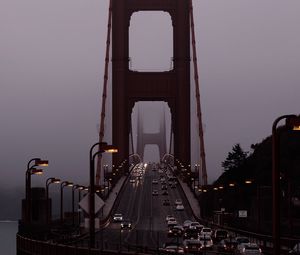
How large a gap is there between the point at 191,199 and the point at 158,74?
23.5 meters

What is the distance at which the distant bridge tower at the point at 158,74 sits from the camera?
12519cm

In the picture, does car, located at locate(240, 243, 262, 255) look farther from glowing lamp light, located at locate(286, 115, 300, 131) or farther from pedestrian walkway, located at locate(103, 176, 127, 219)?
pedestrian walkway, located at locate(103, 176, 127, 219)

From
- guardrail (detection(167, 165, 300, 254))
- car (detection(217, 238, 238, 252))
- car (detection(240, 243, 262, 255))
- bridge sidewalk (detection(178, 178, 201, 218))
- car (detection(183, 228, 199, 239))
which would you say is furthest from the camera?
bridge sidewalk (detection(178, 178, 201, 218))

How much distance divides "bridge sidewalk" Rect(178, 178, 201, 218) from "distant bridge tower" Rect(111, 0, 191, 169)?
393 cm

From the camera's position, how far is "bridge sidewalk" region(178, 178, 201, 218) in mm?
101200

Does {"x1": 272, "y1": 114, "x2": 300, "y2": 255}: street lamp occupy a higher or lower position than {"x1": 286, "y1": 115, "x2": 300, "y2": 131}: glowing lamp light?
lower

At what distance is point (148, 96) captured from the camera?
129 m

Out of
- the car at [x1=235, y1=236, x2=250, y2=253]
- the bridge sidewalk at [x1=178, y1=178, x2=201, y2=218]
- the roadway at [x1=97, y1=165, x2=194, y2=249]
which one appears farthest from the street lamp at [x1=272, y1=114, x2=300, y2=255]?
the bridge sidewalk at [x1=178, y1=178, x2=201, y2=218]

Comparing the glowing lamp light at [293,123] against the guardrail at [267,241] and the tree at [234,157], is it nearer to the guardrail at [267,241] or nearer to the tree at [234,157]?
the guardrail at [267,241]

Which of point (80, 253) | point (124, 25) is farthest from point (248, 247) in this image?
point (124, 25)

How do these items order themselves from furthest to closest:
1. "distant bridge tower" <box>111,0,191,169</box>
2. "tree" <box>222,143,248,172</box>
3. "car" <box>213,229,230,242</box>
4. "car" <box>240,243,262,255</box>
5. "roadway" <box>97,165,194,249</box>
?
"tree" <box>222,143,248,172</box>
"distant bridge tower" <box>111,0,191,169</box>
"roadway" <box>97,165,194,249</box>
"car" <box>213,229,230,242</box>
"car" <box>240,243,262,255</box>

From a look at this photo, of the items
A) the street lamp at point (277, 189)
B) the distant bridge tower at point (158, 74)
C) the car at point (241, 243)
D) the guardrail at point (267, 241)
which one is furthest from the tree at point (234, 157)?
the street lamp at point (277, 189)

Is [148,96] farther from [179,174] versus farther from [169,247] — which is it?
[169,247]

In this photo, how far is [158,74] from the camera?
5089 inches
